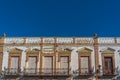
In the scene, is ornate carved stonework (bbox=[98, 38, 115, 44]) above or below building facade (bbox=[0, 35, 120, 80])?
above

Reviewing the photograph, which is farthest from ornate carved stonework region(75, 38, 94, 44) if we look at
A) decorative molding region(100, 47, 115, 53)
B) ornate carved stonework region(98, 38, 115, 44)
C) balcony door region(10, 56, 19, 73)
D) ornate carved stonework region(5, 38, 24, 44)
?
balcony door region(10, 56, 19, 73)

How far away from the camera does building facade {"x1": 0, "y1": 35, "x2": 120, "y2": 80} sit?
3400 centimetres

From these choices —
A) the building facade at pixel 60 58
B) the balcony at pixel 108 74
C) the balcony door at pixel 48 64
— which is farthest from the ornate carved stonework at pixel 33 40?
the balcony at pixel 108 74

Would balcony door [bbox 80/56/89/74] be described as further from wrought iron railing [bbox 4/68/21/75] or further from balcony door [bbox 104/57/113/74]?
wrought iron railing [bbox 4/68/21/75]

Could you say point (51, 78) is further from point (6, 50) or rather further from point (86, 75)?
point (6, 50)

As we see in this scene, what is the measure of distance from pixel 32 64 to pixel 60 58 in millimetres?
3699

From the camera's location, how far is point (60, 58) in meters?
35.2

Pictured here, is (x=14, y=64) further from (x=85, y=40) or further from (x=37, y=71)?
(x=85, y=40)

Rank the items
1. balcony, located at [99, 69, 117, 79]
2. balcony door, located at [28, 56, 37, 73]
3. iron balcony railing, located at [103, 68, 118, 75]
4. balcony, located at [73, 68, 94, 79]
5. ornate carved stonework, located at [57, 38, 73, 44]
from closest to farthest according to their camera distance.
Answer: balcony, located at [99, 69, 117, 79] → balcony, located at [73, 68, 94, 79] → iron balcony railing, located at [103, 68, 118, 75] → balcony door, located at [28, 56, 37, 73] → ornate carved stonework, located at [57, 38, 73, 44]

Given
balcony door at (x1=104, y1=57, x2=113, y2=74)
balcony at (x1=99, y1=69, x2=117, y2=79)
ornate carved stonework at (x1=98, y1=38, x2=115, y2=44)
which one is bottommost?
balcony at (x1=99, y1=69, x2=117, y2=79)

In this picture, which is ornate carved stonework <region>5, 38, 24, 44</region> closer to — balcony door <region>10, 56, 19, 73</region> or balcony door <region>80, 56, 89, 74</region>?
balcony door <region>10, 56, 19, 73</region>

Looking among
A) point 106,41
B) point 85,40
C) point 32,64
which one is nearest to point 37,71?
point 32,64

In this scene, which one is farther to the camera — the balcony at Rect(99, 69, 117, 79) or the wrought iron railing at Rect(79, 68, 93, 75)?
the wrought iron railing at Rect(79, 68, 93, 75)

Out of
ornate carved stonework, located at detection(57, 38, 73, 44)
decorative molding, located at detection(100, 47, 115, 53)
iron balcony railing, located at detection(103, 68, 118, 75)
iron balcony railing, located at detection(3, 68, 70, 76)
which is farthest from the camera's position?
ornate carved stonework, located at detection(57, 38, 73, 44)
